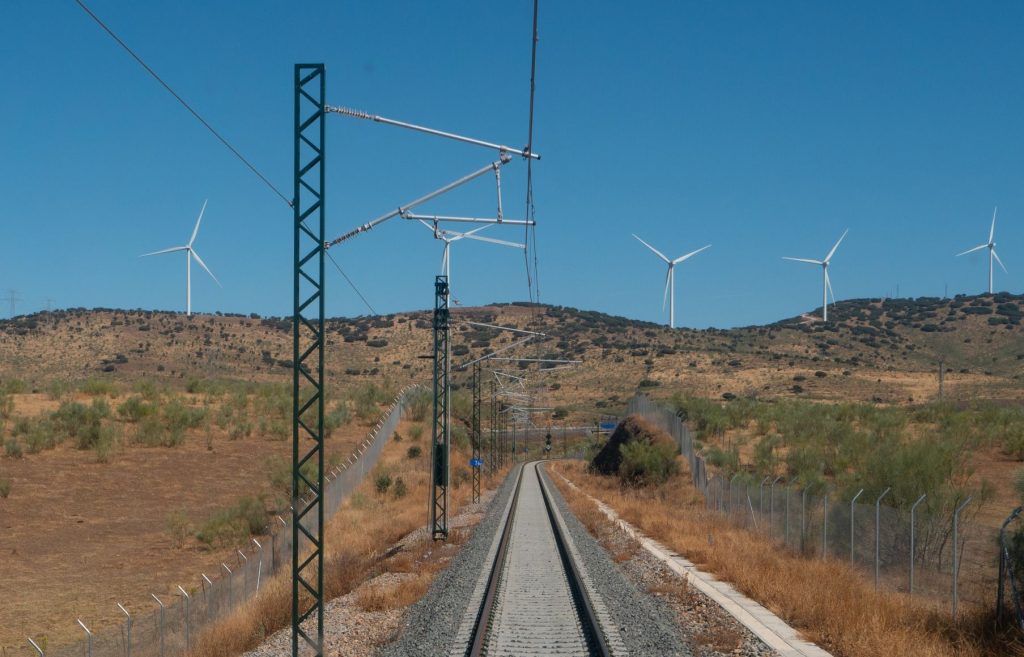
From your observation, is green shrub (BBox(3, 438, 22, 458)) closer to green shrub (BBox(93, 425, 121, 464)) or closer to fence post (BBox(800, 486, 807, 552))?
green shrub (BBox(93, 425, 121, 464))

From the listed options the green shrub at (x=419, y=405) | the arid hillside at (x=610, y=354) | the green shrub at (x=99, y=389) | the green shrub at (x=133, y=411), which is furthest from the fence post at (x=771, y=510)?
the arid hillside at (x=610, y=354)

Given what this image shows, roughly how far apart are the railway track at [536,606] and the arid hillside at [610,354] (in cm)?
8268

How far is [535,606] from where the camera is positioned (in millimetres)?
22141

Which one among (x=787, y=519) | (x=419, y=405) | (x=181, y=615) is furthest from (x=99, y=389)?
(x=787, y=519)

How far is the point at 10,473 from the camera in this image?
2114 inches

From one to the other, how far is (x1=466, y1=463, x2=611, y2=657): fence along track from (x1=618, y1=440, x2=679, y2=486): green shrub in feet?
77.8

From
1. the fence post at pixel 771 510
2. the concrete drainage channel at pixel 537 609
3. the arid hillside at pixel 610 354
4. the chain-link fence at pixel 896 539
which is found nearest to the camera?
the concrete drainage channel at pixel 537 609

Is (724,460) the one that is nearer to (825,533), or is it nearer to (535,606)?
(825,533)

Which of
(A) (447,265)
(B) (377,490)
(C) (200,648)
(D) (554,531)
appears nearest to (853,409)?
(B) (377,490)

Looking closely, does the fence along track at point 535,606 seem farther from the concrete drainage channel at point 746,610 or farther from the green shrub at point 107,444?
the green shrub at point 107,444

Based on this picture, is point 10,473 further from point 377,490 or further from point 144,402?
point 144,402

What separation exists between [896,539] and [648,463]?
35.1 m

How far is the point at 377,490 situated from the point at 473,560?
29.2 m

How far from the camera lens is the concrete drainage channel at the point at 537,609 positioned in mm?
17672
